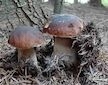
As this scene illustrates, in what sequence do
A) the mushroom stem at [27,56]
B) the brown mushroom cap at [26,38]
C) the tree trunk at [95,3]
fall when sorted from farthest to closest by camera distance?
the tree trunk at [95,3], the mushroom stem at [27,56], the brown mushroom cap at [26,38]

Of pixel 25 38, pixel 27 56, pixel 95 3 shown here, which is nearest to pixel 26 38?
pixel 25 38

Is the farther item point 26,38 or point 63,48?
point 63,48

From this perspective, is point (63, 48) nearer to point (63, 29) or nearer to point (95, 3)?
point (63, 29)

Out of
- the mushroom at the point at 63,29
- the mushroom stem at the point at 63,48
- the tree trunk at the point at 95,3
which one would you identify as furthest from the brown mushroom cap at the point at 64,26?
the tree trunk at the point at 95,3

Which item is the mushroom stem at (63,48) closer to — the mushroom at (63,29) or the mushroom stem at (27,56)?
the mushroom at (63,29)

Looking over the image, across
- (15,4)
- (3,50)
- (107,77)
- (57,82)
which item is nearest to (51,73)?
(57,82)

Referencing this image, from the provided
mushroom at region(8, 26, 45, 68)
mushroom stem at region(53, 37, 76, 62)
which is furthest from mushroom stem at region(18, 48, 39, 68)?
mushroom stem at region(53, 37, 76, 62)
